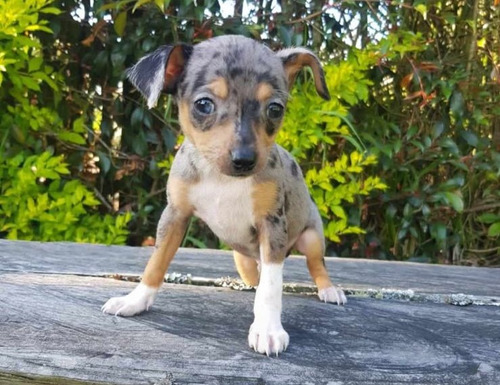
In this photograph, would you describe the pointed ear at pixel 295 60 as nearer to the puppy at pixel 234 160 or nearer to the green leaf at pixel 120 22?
the puppy at pixel 234 160

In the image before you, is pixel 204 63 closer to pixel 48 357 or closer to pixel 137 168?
pixel 48 357

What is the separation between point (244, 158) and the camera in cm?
133

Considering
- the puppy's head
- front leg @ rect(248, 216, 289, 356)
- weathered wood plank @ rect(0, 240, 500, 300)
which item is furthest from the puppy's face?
weathered wood plank @ rect(0, 240, 500, 300)

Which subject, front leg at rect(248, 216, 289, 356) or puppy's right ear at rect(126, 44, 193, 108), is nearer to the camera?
front leg at rect(248, 216, 289, 356)

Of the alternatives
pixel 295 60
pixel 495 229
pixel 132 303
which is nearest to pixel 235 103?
pixel 295 60

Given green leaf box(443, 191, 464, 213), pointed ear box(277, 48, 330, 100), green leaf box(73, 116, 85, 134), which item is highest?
pointed ear box(277, 48, 330, 100)

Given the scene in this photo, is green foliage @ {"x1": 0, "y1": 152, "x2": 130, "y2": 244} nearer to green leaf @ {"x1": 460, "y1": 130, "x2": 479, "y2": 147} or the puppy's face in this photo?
the puppy's face

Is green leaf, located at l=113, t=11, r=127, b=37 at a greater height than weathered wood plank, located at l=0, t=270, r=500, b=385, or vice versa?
green leaf, located at l=113, t=11, r=127, b=37

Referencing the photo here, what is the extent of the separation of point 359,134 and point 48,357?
2232 mm

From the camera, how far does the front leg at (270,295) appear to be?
4.37ft

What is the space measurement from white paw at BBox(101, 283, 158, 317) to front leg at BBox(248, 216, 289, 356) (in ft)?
0.95

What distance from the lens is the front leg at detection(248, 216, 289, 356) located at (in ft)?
4.37

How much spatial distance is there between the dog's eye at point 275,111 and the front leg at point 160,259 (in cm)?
40

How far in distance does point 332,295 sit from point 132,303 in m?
0.61
